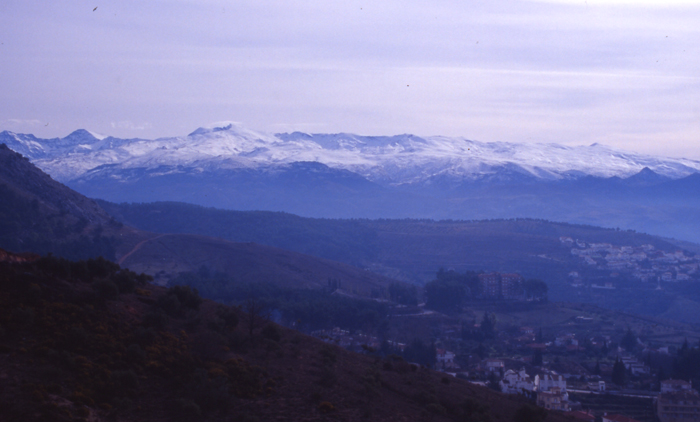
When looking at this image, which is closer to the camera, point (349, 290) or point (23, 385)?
point (23, 385)

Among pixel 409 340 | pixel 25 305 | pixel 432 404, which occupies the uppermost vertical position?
pixel 25 305

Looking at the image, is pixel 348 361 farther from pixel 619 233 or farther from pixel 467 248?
pixel 619 233

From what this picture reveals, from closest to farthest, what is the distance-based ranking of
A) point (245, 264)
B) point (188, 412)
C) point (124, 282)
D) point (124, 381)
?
point (188, 412) < point (124, 381) < point (124, 282) < point (245, 264)

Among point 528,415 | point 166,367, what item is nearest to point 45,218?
point 166,367

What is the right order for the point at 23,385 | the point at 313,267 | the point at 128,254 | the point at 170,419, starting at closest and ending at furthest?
the point at 23,385 → the point at 170,419 → the point at 128,254 → the point at 313,267

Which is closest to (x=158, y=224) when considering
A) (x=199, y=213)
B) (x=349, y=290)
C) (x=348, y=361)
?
(x=199, y=213)

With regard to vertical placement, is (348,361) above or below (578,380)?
above

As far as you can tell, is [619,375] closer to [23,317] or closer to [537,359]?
[537,359]
